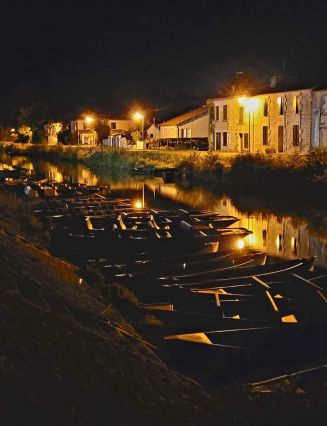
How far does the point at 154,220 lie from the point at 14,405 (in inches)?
774

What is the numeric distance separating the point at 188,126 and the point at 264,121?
18.8 metres

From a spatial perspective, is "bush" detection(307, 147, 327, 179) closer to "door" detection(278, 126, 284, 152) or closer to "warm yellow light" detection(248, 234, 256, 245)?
"warm yellow light" detection(248, 234, 256, 245)

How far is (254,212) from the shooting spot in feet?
100

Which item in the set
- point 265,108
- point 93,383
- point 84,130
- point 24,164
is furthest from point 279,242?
point 84,130

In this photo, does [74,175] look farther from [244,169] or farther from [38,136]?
[38,136]

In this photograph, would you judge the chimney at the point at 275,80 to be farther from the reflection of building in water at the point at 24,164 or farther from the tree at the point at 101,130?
the tree at the point at 101,130

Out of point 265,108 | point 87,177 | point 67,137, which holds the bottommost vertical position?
point 87,177

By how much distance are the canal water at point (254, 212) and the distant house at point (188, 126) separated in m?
18.6

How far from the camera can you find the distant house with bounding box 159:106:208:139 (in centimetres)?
6775

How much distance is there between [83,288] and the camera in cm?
1413

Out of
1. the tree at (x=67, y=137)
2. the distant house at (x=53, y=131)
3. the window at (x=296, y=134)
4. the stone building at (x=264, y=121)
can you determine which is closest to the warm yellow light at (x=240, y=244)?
the stone building at (x=264, y=121)

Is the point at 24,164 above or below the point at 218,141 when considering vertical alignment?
below

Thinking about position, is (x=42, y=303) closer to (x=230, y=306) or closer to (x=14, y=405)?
(x=14, y=405)

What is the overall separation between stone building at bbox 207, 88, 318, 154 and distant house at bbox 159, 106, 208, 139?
27.5ft
